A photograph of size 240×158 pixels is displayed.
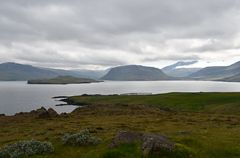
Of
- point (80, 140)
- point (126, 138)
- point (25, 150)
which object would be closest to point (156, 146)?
point (126, 138)

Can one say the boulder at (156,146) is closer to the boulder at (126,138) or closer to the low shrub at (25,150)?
the boulder at (126,138)

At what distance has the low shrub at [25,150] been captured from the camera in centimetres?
2253

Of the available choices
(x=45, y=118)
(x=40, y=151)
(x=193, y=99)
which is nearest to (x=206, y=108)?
(x=193, y=99)

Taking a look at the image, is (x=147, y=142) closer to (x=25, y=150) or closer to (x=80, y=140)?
(x=80, y=140)

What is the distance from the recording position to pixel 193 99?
375ft

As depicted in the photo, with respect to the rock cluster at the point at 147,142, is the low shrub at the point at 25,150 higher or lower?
lower

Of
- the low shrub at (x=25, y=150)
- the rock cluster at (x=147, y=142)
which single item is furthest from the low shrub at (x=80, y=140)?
the rock cluster at (x=147, y=142)

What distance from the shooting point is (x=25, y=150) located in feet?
76.0

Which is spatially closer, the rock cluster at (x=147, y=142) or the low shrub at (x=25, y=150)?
the rock cluster at (x=147, y=142)

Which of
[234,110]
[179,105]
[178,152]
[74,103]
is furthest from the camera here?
[74,103]

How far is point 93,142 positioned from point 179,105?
83363 millimetres

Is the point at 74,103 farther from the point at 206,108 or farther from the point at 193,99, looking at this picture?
the point at 206,108

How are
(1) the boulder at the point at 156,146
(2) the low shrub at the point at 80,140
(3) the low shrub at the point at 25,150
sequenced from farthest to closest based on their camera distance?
(2) the low shrub at the point at 80,140 < (3) the low shrub at the point at 25,150 < (1) the boulder at the point at 156,146

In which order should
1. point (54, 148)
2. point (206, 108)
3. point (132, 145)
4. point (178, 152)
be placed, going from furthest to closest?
point (206, 108), point (54, 148), point (132, 145), point (178, 152)
